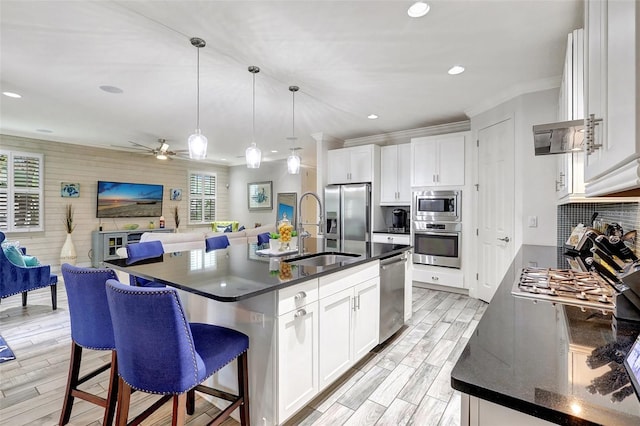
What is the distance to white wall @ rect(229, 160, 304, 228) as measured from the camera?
27.5 feet

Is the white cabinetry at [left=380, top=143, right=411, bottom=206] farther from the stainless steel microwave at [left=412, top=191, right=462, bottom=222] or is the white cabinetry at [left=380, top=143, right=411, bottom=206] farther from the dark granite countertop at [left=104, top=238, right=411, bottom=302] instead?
the dark granite countertop at [left=104, top=238, right=411, bottom=302]

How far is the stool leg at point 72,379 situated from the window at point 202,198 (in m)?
7.00

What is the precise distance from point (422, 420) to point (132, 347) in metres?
1.63

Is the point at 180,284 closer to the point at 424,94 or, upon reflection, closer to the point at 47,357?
the point at 47,357

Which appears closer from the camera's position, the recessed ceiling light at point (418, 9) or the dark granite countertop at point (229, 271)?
the dark granite countertop at point (229, 271)

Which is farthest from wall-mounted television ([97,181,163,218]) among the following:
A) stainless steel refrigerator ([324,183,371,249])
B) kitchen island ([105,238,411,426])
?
kitchen island ([105,238,411,426])

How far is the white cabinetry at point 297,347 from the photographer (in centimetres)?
161

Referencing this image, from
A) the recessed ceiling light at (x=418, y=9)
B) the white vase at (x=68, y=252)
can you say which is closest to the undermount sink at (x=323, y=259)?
the recessed ceiling light at (x=418, y=9)

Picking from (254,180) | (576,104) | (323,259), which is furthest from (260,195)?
(576,104)

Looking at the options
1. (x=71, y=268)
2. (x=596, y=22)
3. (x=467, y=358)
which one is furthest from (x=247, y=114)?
(x=467, y=358)

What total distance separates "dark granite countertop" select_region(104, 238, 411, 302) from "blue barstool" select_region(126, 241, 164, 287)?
0.39 feet

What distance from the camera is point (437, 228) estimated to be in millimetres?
4594

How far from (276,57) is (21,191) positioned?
6061 millimetres

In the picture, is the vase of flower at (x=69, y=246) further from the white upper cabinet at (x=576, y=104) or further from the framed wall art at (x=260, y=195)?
the white upper cabinet at (x=576, y=104)
